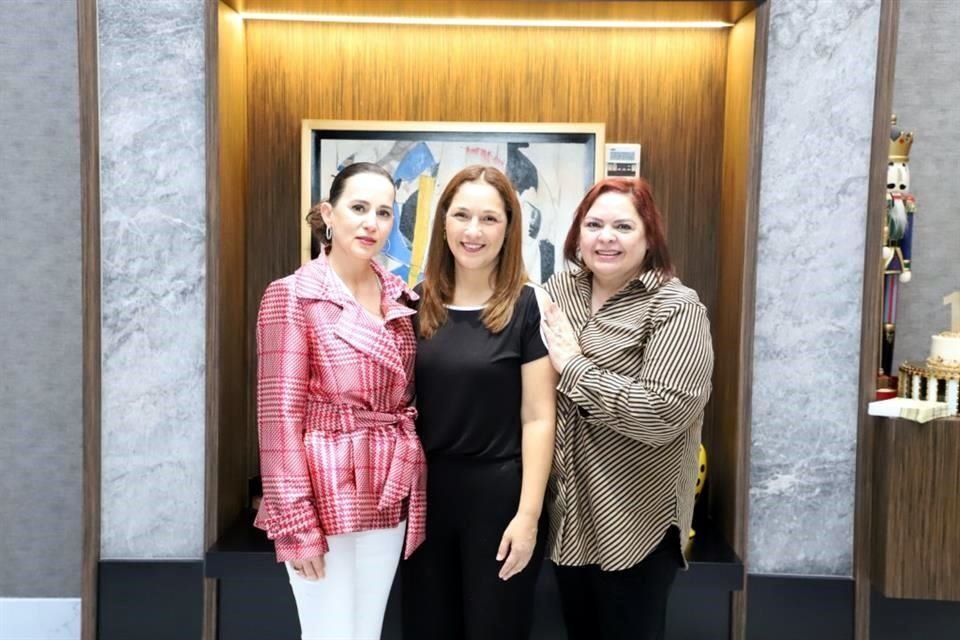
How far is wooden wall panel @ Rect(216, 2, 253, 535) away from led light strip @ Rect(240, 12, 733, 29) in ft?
0.63

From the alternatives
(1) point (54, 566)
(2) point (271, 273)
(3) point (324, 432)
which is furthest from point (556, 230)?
(1) point (54, 566)

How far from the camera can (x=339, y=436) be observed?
5.61 ft

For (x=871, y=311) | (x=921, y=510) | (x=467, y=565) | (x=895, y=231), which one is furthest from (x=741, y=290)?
(x=467, y=565)

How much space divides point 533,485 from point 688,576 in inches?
37.7

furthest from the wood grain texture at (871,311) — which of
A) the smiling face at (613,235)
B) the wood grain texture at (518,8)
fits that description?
the smiling face at (613,235)

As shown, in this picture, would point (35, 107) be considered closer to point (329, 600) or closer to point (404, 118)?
point (404, 118)

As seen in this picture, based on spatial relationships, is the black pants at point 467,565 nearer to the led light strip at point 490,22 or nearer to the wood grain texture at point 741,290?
the wood grain texture at point 741,290

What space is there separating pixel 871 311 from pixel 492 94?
1.44m

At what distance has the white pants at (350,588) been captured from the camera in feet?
5.57

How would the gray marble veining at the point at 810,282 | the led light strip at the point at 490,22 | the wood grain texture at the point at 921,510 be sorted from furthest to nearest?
the led light strip at the point at 490,22 < the gray marble veining at the point at 810,282 < the wood grain texture at the point at 921,510

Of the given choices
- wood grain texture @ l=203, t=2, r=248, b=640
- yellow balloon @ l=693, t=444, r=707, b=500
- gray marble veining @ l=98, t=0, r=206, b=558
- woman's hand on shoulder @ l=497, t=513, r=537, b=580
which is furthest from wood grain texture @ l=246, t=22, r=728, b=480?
woman's hand on shoulder @ l=497, t=513, r=537, b=580

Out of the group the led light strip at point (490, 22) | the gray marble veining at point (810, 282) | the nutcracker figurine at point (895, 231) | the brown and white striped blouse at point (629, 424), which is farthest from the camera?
the led light strip at point (490, 22)

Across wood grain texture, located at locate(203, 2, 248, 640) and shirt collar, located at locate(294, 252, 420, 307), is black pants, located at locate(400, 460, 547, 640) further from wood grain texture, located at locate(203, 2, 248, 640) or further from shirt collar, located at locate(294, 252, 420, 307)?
wood grain texture, located at locate(203, 2, 248, 640)

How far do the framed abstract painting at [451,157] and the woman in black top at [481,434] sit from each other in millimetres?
1106
